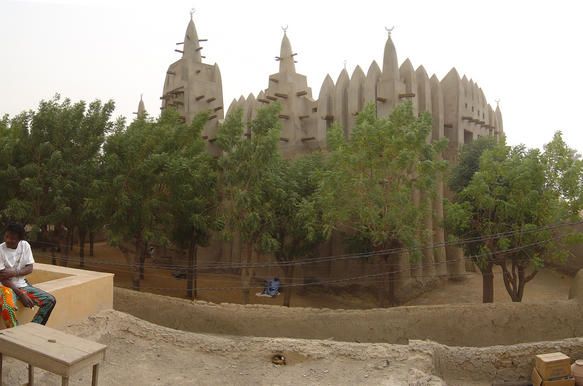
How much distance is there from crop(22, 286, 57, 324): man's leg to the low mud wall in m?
6.64

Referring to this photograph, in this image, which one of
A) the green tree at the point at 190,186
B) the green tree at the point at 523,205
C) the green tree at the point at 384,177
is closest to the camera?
the green tree at the point at 523,205

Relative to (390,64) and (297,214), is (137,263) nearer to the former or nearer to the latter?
(297,214)

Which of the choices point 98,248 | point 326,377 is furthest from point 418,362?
point 98,248

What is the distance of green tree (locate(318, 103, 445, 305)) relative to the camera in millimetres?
15898

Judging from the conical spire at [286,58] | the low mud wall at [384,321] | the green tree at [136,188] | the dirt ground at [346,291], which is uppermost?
the conical spire at [286,58]

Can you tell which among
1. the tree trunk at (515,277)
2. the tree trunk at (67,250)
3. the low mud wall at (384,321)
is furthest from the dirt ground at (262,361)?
the tree trunk at (67,250)

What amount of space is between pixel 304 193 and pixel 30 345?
50.8ft

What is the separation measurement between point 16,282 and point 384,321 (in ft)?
29.1

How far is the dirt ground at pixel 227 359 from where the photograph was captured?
714 cm

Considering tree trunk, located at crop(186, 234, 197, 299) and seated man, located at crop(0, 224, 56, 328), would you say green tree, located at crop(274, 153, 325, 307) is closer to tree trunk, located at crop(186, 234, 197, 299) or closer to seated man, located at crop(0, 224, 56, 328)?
tree trunk, located at crop(186, 234, 197, 299)

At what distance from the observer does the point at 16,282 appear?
6227 millimetres

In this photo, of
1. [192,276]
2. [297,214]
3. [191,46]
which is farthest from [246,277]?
[191,46]

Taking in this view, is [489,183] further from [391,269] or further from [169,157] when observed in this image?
[169,157]

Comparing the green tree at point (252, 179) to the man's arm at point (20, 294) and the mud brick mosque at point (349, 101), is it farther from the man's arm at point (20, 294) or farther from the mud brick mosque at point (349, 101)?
the man's arm at point (20, 294)
